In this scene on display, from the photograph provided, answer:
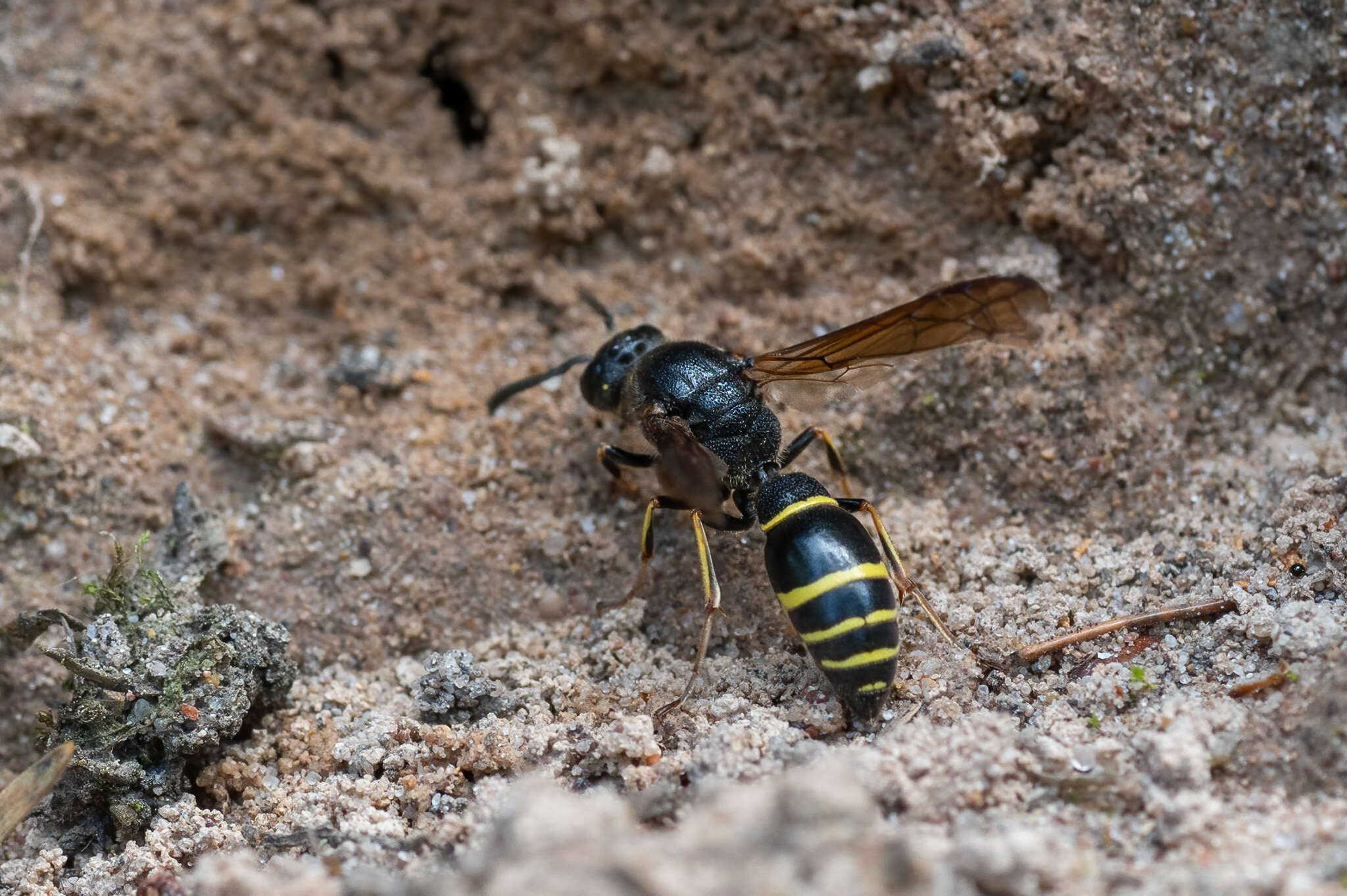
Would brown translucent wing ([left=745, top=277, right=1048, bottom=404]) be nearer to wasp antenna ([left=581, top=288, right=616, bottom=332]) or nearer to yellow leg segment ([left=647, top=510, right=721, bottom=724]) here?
yellow leg segment ([left=647, top=510, right=721, bottom=724])

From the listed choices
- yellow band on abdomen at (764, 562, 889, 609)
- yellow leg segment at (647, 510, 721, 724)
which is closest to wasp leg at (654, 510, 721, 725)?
yellow leg segment at (647, 510, 721, 724)

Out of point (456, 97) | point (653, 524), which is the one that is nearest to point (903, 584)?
point (653, 524)

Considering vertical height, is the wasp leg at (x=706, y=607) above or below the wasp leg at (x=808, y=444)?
below

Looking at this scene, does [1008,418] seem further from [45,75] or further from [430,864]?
[45,75]

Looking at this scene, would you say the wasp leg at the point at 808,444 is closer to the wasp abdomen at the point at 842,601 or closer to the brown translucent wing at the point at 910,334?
the brown translucent wing at the point at 910,334

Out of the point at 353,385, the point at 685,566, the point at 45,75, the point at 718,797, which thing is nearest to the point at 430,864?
the point at 718,797

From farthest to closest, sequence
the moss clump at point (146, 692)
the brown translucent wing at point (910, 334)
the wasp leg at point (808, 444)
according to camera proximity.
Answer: the wasp leg at point (808, 444)
the brown translucent wing at point (910, 334)
the moss clump at point (146, 692)

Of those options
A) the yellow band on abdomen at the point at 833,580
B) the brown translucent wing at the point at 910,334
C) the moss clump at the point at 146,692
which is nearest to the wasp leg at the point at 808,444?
the brown translucent wing at the point at 910,334
